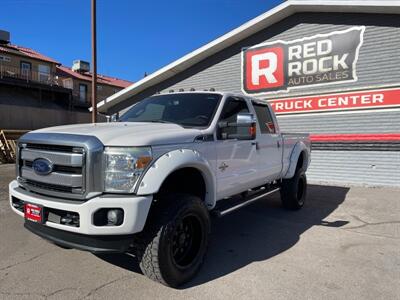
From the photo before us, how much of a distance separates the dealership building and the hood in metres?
7.80

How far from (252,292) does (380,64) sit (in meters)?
8.75

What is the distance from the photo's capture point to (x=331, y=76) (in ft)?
35.9

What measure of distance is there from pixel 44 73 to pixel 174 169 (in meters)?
37.0

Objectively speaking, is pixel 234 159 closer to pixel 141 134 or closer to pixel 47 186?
pixel 141 134

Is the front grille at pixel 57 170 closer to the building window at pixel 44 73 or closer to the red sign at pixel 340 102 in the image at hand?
the red sign at pixel 340 102

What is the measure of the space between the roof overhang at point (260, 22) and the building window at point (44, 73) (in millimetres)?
22252

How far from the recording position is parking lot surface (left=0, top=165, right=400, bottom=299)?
3562mm

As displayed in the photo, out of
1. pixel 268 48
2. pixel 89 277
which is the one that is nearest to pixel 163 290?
pixel 89 277

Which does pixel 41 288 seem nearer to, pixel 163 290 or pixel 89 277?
pixel 89 277

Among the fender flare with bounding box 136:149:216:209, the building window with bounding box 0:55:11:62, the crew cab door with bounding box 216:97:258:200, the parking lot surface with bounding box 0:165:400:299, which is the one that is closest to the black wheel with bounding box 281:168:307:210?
the parking lot surface with bounding box 0:165:400:299

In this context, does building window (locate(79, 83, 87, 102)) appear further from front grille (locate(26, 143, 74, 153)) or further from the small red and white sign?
the small red and white sign

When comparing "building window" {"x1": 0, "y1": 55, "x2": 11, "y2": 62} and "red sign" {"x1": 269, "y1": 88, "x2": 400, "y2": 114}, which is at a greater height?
"building window" {"x1": 0, "y1": 55, "x2": 11, "y2": 62}

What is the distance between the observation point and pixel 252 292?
11.7 feet

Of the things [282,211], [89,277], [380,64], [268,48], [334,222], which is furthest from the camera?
[268,48]
